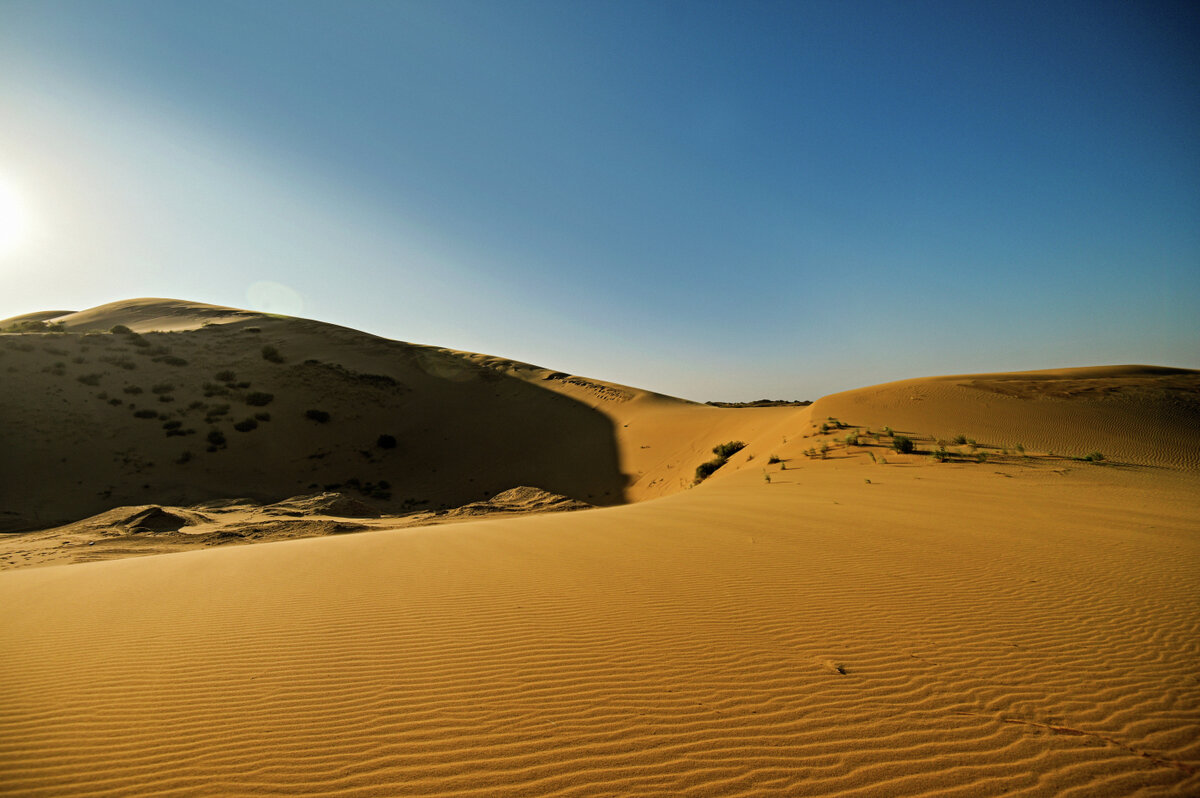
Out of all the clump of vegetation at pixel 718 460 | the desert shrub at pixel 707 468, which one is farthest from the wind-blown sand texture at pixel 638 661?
the clump of vegetation at pixel 718 460

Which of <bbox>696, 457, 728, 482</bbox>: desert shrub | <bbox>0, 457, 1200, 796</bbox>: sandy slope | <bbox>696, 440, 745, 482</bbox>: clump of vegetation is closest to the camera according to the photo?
<bbox>0, 457, 1200, 796</bbox>: sandy slope

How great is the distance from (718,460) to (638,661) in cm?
1675

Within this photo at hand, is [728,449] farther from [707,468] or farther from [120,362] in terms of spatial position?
[120,362]

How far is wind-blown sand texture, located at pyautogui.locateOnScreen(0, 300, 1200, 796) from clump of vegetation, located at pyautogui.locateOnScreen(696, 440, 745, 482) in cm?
1065

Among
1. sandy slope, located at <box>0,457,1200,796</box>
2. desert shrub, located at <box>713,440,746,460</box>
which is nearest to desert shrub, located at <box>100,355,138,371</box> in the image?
sandy slope, located at <box>0,457,1200,796</box>

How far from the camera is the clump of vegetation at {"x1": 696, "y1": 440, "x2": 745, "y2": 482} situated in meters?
18.7

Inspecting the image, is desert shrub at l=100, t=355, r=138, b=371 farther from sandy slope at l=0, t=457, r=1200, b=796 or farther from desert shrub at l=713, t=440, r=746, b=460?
desert shrub at l=713, t=440, r=746, b=460

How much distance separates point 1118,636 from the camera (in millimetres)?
3777

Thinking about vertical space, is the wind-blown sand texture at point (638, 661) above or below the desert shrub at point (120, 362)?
below

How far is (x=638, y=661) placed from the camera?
3406 millimetres

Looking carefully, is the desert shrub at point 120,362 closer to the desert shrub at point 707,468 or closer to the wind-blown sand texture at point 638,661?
the wind-blown sand texture at point 638,661

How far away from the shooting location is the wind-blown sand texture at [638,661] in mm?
2383

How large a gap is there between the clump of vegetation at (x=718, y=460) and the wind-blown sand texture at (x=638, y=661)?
34.9 feet

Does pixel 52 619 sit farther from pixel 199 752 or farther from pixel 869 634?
pixel 869 634
